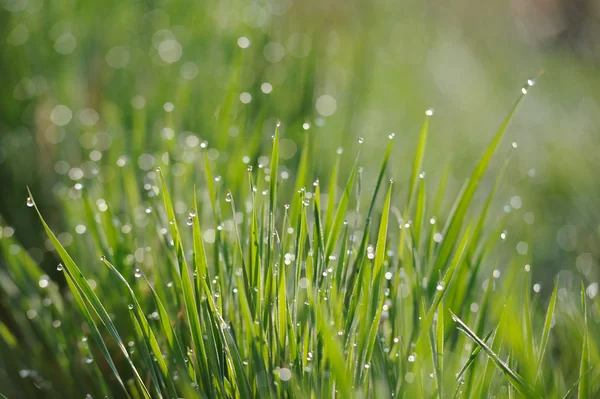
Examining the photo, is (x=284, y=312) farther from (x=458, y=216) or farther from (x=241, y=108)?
(x=241, y=108)

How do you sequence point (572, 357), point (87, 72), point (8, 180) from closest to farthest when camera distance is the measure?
point (572, 357) < point (8, 180) < point (87, 72)

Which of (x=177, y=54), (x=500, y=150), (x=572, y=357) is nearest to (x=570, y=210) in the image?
(x=500, y=150)

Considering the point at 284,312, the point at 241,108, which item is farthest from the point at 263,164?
the point at 284,312

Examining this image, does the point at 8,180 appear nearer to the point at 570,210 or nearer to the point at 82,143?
the point at 82,143

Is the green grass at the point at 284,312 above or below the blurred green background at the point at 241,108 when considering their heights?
below

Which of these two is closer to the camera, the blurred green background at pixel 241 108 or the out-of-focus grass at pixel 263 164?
the out-of-focus grass at pixel 263 164

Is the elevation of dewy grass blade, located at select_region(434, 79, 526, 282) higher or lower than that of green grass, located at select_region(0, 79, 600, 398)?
higher
